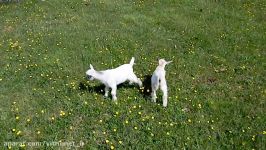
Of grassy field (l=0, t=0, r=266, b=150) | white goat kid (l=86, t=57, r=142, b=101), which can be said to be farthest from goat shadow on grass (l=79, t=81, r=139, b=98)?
white goat kid (l=86, t=57, r=142, b=101)

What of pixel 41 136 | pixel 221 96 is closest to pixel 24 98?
pixel 41 136

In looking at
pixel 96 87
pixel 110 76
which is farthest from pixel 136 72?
pixel 110 76

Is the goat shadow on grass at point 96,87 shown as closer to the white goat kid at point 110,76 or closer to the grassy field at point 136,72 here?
the grassy field at point 136,72

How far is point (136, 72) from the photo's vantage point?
13.0 metres

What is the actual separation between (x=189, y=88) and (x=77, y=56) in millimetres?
4937

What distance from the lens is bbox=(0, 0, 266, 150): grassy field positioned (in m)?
9.44

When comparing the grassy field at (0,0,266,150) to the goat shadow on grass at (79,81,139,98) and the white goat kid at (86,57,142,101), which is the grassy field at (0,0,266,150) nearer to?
the goat shadow on grass at (79,81,139,98)

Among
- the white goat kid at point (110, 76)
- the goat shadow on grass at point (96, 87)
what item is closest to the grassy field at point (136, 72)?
the goat shadow on grass at point (96, 87)

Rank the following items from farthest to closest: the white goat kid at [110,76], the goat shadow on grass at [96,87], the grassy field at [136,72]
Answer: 1. the goat shadow on grass at [96,87]
2. the white goat kid at [110,76]
3. the grassy field at [136,72]

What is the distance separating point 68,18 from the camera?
19.1 m

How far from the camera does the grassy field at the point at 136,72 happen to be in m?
9.44

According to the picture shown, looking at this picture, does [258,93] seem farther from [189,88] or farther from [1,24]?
[1,24]

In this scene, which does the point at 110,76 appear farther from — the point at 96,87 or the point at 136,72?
the point at 136,72

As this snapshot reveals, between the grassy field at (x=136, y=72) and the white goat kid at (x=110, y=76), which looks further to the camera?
the white goat kid at (x=110, y=76)
